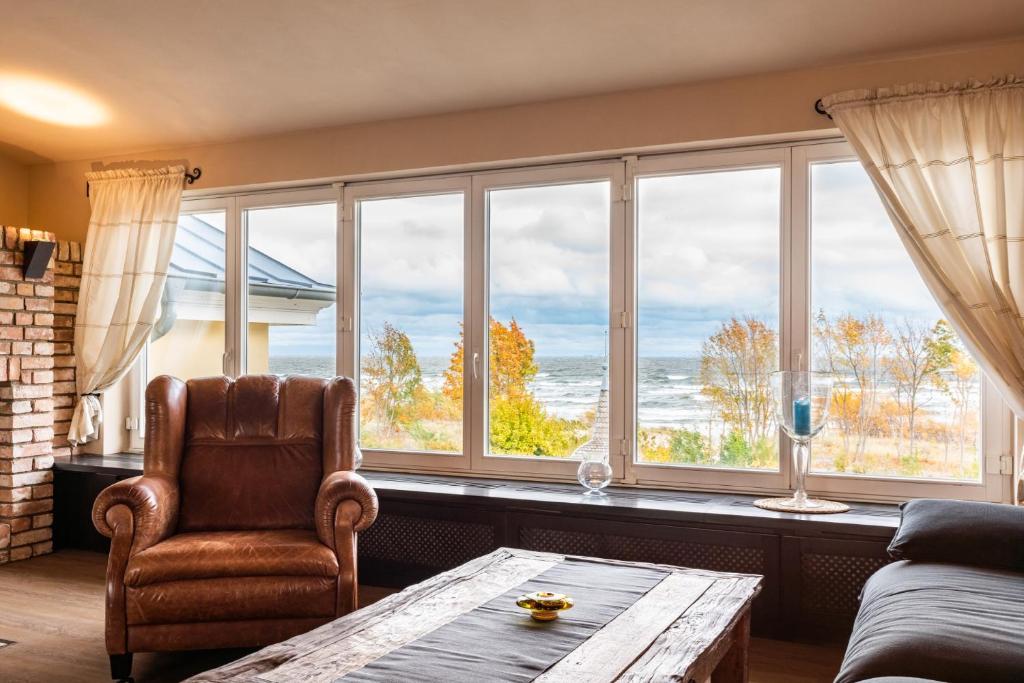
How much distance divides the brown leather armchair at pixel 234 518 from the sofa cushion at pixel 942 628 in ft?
5.55

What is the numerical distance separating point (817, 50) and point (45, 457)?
4.44m

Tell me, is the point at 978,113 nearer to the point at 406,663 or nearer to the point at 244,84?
the point at 406,663

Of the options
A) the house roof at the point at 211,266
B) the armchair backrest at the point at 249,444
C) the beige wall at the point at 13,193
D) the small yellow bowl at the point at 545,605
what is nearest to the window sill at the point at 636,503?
the armchair backrest at the point at 249,444

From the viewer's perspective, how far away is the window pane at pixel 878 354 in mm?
3453

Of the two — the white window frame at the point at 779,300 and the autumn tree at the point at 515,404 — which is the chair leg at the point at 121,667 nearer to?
the autumn tree at the point at 515,404

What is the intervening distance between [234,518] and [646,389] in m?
1.88

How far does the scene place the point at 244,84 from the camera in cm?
414

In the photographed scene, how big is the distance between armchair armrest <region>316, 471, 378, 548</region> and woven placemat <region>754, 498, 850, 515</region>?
5.07 ft

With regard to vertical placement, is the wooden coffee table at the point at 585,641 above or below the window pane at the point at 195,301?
below

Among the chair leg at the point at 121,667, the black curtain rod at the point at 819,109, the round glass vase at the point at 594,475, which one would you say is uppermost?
the black curtain rod at the point at 819,109

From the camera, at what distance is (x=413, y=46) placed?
12.1ft

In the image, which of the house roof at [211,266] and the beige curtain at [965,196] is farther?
the house roof at [211,266]

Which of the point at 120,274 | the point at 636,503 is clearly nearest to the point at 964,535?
the point at 636,503

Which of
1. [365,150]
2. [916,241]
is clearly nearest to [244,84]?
[365,150]
